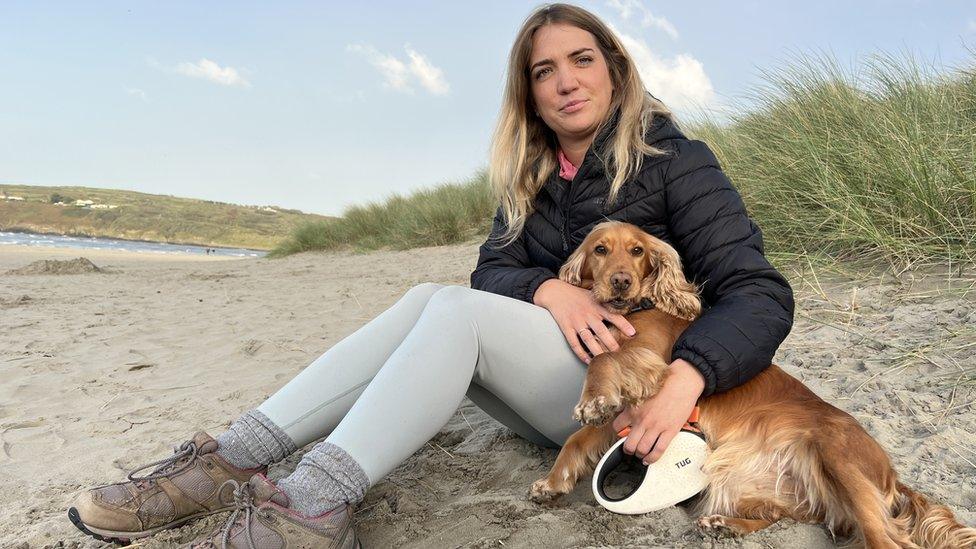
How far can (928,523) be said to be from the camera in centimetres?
158

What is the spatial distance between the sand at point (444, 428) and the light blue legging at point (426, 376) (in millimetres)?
339

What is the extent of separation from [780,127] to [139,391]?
18.5ft

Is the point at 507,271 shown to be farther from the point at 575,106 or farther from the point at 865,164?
the point at 865,164

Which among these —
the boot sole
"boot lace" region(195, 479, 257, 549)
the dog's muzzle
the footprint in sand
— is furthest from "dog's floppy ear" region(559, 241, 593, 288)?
the footprint in sand

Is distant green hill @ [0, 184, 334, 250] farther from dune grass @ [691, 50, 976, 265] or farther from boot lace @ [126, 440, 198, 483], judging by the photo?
boot lace @ [126, 440, 198, 483]

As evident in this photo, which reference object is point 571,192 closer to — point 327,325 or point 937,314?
point 937,314

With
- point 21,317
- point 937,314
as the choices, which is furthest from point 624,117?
point 21,317

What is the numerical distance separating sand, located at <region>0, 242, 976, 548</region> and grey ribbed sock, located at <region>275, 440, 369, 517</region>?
0.34 m

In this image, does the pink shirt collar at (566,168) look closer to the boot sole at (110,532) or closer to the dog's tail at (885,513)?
the dog's tail at (885,513)

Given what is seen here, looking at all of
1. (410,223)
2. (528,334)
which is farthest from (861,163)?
(410,223)

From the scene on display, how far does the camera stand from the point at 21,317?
630cm

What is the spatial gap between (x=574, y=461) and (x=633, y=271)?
2.29 ft

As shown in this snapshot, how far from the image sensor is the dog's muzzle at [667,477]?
6.25 feet

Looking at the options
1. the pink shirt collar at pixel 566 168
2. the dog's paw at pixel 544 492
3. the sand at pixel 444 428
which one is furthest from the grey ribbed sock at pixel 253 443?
the pink shirt collar at pixel 566 168
